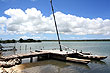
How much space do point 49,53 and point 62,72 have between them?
10.7 meters

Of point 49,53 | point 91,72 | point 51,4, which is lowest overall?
point 91,72

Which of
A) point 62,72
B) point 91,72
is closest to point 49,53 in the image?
point 62,72

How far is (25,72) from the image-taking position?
15.7 m

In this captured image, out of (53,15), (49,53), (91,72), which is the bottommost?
(91,72)

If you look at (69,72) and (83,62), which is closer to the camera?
(69,72)

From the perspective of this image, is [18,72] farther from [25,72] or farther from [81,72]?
[81,72]

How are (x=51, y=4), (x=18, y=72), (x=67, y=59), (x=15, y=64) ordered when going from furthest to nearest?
(x=51, y=4) → (x=67, y=59) → (x=15, y=64) → (x=18, y=72)

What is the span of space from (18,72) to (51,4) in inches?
775

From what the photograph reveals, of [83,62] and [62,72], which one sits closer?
[62,72]

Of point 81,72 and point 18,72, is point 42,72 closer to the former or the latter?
point 18,72

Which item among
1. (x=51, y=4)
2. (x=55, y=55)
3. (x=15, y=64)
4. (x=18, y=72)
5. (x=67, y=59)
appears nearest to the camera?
(x=18, y=72)

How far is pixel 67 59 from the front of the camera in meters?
22.7

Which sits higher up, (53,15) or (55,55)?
(53,15)

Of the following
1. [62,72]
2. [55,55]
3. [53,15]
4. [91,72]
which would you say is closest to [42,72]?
[62,72]
